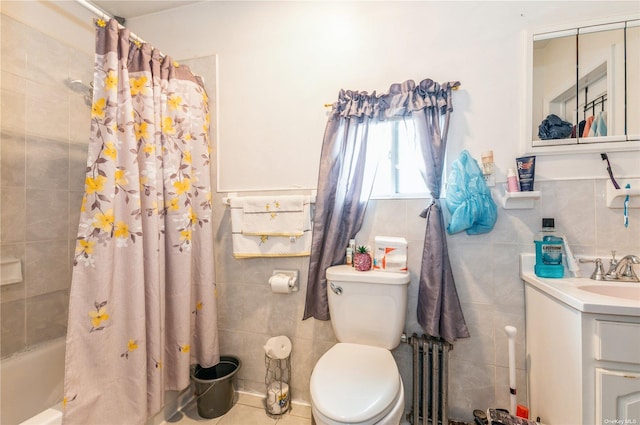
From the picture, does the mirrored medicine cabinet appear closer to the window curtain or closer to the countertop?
the window curtain

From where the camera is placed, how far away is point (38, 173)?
4.44 feet

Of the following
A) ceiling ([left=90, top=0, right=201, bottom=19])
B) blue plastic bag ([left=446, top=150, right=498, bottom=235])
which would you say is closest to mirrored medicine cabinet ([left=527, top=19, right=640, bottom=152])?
blue plastic bag ([left=446, top=150, right=498, bottom=235])

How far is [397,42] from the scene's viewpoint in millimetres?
1404

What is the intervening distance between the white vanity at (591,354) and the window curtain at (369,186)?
1.10ft

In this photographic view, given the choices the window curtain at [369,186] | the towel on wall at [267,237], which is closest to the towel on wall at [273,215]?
the towel on wall at [267,237]

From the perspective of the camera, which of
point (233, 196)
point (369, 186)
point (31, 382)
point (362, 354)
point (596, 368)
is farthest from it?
point (233, 196)

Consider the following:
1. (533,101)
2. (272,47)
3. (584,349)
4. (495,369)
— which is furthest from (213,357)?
(533,101)

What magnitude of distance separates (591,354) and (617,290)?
424mm

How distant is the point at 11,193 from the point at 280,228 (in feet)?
4.27

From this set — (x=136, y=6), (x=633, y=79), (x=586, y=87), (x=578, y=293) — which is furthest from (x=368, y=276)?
(x=136, y=6)

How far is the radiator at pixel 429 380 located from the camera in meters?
1.24

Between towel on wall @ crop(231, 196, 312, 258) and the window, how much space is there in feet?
1.37

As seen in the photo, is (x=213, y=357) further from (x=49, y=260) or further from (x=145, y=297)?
(x=49, y=260)

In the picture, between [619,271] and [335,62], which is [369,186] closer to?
[335,62]
